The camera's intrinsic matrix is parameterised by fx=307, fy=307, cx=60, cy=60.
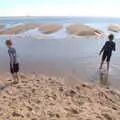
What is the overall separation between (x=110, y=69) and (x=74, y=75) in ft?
7.18

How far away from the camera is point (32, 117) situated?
776 centimetres

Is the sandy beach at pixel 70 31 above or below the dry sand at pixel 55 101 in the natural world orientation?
below

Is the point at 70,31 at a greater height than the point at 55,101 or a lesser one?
lesser

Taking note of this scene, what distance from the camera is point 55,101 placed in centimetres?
920

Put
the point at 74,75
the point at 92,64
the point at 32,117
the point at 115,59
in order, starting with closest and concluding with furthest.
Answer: the point at 32,117 → the point at 74,75 → the point at 92,64 → the point at 115,59

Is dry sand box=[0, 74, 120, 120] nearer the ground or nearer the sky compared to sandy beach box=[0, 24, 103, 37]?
nearer the sky

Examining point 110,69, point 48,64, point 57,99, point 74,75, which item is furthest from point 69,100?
point 48,64

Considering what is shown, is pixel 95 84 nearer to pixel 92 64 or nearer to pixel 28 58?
pixel 92 64

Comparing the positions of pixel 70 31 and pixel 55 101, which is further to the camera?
pixel 70 31

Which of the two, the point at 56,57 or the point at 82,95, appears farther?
the point at 56,57

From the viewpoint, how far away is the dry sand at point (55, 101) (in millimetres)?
7938

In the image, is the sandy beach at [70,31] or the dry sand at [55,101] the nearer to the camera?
the dry sand at [55,101]

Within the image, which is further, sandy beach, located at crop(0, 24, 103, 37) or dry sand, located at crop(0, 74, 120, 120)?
sandy beach, located at crop(0, 24, 103, 37)

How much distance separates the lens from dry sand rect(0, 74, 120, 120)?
7.94 meters
